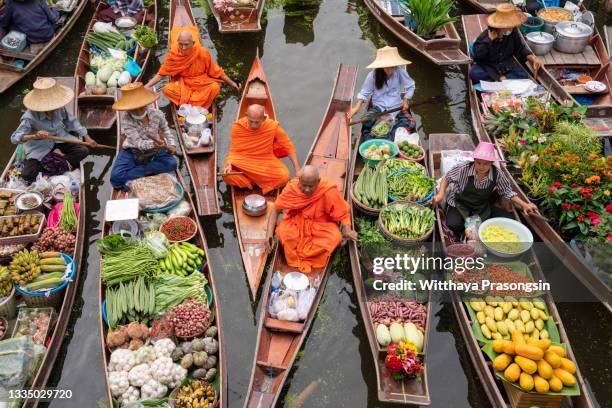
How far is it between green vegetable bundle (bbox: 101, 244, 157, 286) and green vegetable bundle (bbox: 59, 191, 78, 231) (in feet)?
3.02

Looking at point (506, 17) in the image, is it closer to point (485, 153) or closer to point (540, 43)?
point (540, 43)

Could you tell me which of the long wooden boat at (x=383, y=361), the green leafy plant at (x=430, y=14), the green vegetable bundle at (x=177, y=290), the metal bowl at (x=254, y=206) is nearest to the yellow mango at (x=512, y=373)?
the long wooden boat at (x=383, y=361)

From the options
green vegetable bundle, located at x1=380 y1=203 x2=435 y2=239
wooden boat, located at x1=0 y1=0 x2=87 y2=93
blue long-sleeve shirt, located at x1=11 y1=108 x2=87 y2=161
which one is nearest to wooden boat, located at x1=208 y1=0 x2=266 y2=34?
wooden boat, located at x1=0 y1=0 x2=87 y2=93

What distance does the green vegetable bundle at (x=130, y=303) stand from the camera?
561 cm

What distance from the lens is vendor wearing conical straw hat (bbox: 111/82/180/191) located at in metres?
6.94

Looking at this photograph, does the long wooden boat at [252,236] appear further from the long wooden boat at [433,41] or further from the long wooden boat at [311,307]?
the long wooden boat at [433,41]

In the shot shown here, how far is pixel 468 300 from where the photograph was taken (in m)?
5.85

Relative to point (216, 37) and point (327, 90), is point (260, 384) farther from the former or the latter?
point (216, 37)

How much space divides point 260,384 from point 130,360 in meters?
1.26

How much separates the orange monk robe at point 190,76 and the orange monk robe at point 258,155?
1732 mm

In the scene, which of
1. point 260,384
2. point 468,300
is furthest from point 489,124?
point 260,384

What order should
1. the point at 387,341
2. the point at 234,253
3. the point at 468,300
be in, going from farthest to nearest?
the point at 234,253
the point at 468,300
the point at 387,341

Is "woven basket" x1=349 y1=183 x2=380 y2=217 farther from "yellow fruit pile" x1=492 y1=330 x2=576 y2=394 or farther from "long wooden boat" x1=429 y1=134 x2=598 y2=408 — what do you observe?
"yellow fruit pile" x1=492 y1=330 x2=576 y2=394

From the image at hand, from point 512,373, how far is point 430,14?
6.70 meters
